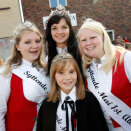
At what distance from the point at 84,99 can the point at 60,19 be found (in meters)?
1.15

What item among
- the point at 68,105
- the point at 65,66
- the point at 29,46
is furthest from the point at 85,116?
the point at 29,46

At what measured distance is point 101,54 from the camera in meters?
2.08

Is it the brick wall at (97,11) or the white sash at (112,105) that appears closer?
the white sash at (112,105)

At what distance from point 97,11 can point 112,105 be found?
964 centimetres

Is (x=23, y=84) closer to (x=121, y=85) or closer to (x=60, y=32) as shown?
(x=60, y=32)

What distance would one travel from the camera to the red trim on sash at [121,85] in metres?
1.90

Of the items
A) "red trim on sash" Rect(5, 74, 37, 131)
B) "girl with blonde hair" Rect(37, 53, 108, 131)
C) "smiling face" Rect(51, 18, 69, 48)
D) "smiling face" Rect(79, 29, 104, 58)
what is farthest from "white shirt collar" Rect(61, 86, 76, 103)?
"smiling face" Rect(51, 18, 69, 48)

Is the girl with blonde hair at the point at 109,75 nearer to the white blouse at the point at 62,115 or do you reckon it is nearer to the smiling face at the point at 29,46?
the white blouse at the point at 62,115

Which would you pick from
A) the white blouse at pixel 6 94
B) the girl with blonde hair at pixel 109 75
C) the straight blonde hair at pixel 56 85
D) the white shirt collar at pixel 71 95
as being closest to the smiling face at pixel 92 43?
the girl with blonde hair at pixel 109 75

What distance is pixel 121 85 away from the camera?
6.22ft

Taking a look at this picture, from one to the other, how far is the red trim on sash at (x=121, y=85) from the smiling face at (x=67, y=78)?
428 millimetres

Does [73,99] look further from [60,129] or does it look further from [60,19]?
[60,19]

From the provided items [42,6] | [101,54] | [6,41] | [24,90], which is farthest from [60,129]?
[42,6]

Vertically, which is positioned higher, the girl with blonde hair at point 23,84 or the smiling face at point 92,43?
the smiling face at point 92,43
